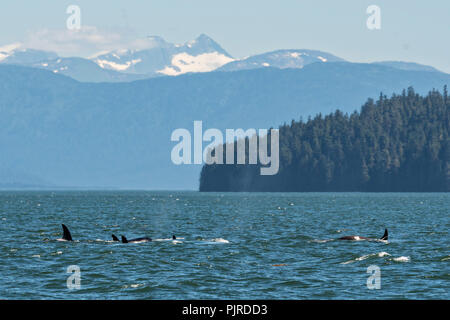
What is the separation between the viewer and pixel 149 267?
47.9 metres

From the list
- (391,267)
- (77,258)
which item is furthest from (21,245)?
(391,267)

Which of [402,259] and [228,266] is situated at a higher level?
[402,259]

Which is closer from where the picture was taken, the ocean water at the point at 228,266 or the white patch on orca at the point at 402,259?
the ocean water at the point at 228,266

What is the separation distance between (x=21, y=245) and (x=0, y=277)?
19975 millimetres

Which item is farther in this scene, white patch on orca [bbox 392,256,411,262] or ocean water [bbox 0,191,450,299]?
white patch on orca [bbox 392,256,411,262]

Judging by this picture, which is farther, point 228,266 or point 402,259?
point 402,259
